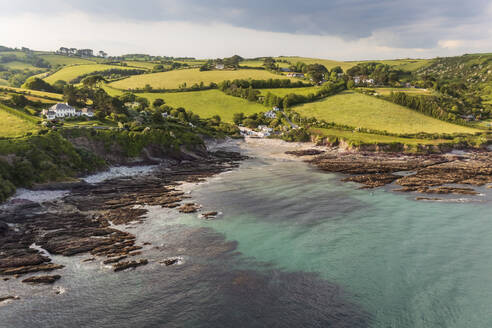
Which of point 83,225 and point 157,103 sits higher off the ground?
point 157,103

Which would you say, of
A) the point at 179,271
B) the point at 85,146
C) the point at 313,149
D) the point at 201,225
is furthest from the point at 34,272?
the point at 313,149

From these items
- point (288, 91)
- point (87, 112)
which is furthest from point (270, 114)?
point (87, 112)

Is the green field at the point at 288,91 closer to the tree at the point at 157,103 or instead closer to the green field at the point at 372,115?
the green field at the point at 372,115

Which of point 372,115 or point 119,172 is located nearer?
point 119,172

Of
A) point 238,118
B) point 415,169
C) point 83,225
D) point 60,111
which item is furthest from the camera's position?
point 238,118

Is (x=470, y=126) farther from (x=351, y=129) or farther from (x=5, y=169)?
(x=5, y=169)

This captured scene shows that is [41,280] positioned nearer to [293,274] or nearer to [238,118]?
[293,274]
